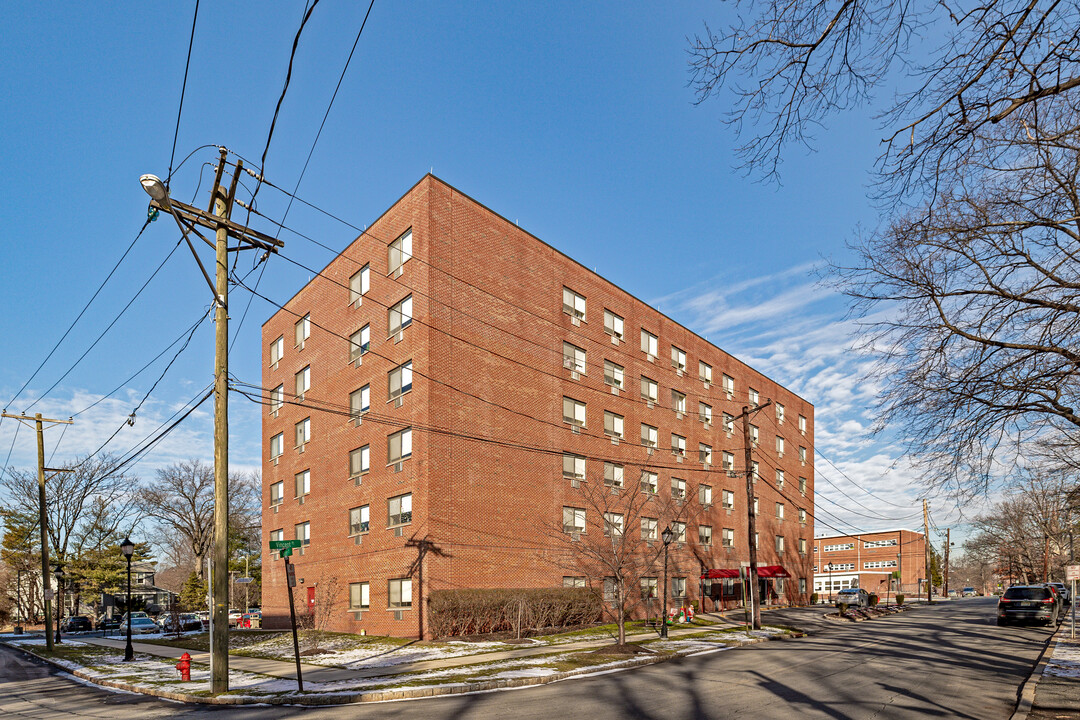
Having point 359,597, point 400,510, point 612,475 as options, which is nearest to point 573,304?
point 612,475

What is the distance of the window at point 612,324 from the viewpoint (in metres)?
40.8

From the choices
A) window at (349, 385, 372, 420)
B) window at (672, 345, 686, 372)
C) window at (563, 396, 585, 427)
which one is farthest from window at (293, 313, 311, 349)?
window at (672, 345, 686, 372)

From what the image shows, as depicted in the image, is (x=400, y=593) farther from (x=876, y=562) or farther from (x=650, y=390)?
(x=876, y=562)

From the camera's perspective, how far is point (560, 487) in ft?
114

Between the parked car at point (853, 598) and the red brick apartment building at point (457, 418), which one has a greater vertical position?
the red brick apartment building at point (457, 418)

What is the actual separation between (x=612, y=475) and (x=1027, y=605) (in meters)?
19.8

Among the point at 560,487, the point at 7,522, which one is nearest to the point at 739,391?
the point at 560,487

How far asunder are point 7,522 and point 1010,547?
100m

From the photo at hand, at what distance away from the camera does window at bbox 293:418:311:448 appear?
39.9 metres

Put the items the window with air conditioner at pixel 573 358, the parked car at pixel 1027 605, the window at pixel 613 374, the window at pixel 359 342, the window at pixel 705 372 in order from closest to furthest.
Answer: the parked car at pixel 1027 605 < the window at pixel 359 342 < the window with air conditioner at pixel 573 358 < the window at pixel 613 374 < the window at pixel 705 372

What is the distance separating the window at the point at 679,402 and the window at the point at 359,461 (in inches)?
826

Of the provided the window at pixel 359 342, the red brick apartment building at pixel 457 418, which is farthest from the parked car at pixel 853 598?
the window at pixel 359 342

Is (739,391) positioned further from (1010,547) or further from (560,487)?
(1010,547)

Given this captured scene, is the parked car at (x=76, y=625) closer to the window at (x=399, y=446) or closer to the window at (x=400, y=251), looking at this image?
the window at (x=399, y=446)
